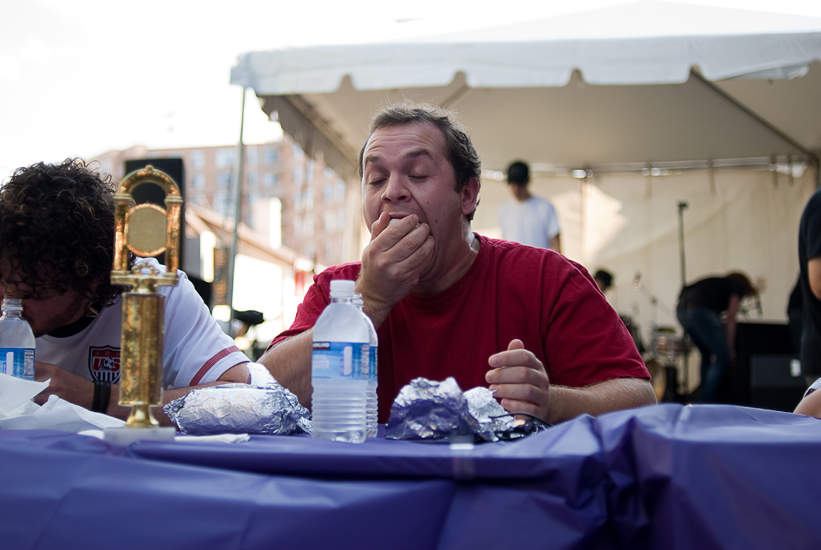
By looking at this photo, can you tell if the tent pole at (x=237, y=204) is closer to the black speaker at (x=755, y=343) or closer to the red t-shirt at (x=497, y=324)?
the red t-shirt at (x=497, y=324)

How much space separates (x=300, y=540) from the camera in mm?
654

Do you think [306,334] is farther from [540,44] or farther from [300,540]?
[540,44]

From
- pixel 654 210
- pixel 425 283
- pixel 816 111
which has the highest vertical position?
pixel 816 111

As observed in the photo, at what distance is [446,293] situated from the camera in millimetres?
1724

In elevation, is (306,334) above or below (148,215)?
below

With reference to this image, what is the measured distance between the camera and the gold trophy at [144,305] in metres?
0.82

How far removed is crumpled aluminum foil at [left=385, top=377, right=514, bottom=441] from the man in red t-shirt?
1.83 feet

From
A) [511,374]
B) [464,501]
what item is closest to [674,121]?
[511,374]

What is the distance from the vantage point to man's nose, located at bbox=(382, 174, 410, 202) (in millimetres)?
1633

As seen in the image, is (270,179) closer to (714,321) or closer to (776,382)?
(714,321)

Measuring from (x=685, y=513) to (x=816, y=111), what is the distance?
6336 mm

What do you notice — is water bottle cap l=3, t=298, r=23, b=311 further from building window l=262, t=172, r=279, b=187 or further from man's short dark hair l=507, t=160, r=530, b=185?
building window l=262, t=172, r=279, b=187

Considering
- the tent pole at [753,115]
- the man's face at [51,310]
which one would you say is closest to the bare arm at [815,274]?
the man's face at [51,310]

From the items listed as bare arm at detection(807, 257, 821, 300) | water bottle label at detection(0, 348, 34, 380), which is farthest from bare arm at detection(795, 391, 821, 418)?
water bottle label at detection(0, 348, 34, 380)
